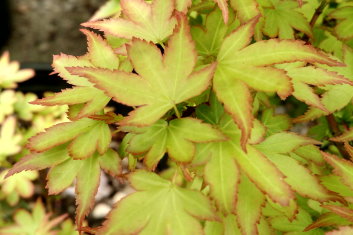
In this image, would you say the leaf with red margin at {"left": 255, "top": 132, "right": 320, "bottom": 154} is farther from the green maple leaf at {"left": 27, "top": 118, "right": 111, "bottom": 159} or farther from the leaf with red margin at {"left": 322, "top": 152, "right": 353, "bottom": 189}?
the green maple leaf at {"left": 27, "top": 118, "right": 111, "bottom": 159}

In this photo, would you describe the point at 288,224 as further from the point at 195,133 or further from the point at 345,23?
the point at 345,23

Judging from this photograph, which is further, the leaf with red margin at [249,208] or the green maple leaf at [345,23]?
the green maple leaf at [345,23]

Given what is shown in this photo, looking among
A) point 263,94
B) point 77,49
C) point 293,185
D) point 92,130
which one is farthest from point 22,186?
point 77,49

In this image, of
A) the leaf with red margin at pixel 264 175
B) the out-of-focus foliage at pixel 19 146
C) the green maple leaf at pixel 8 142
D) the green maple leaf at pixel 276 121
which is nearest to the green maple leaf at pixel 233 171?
the leaf with red margin at pixel 264 175

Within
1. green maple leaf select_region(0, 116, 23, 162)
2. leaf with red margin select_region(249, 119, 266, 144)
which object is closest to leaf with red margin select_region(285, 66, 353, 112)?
leaf with red margin select_region(249, 119, 266, 144)

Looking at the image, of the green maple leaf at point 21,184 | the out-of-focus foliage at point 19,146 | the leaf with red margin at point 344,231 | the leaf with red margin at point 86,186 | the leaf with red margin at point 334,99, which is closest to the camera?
the leaf with red margin at point 344,231

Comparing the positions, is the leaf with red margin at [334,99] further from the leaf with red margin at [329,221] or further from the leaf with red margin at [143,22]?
the leaf with red margin at [143,22]

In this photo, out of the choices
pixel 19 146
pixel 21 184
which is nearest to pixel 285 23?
pixel 19 146
